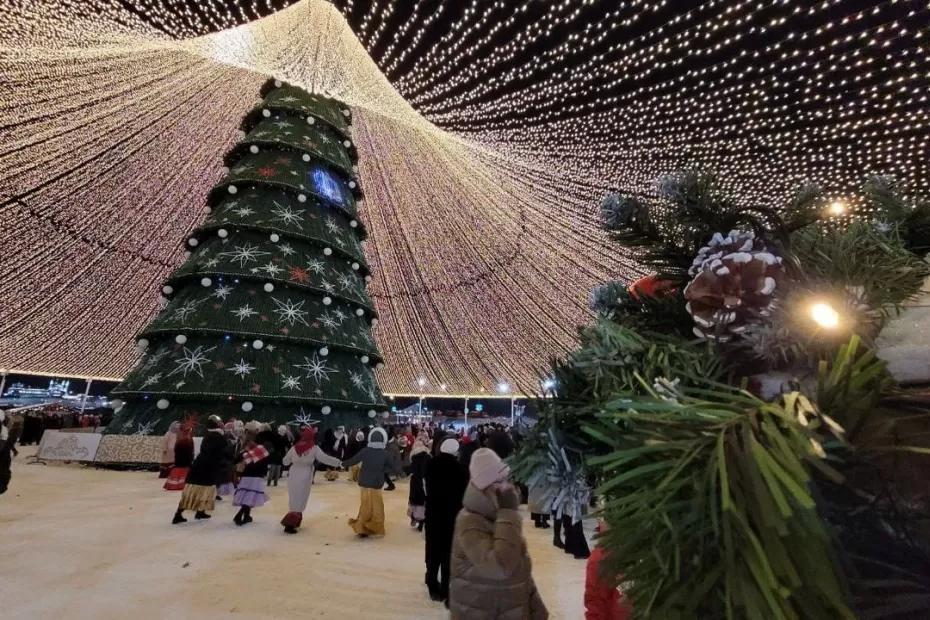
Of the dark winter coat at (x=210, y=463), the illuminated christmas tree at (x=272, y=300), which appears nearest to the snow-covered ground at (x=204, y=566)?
the dark winter coat at (x=210, y=463)

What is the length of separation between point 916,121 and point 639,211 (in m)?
5.05

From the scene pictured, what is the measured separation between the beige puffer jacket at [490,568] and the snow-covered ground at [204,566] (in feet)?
3.16

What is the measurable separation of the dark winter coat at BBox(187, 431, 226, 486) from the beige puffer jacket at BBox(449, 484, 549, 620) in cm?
442

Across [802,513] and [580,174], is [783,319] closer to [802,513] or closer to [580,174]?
[802,513]

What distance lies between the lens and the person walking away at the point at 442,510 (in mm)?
3424

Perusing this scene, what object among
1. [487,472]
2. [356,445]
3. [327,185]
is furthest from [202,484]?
[327,185]

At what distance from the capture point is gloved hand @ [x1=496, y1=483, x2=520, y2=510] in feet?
7.81

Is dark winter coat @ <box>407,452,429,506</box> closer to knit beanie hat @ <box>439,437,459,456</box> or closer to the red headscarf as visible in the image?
the red headscarf

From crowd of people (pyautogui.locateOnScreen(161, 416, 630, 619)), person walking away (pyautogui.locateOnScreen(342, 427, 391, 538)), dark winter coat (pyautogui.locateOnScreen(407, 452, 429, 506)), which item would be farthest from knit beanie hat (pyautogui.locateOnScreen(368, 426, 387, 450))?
dark winter coat (pyautogui.locateOnScreen(407, 452, 429, 506))

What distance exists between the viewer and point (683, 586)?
1.34 ft

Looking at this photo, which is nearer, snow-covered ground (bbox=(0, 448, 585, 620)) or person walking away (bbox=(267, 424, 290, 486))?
snow-covered ground (bbox=(0, 448, 585, 620))

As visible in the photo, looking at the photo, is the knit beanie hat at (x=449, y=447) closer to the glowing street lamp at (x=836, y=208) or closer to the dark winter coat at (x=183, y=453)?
the glowing street lamp at (x=836, y=208)

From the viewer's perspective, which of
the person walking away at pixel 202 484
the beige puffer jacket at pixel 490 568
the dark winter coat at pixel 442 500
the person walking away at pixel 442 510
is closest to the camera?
the beige puffer jacket at pixel 490 568

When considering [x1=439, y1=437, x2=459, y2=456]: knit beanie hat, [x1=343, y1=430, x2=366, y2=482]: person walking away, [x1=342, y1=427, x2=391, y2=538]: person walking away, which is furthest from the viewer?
[x1=343, y1=430, x2=366, y2=482]: person walking away
